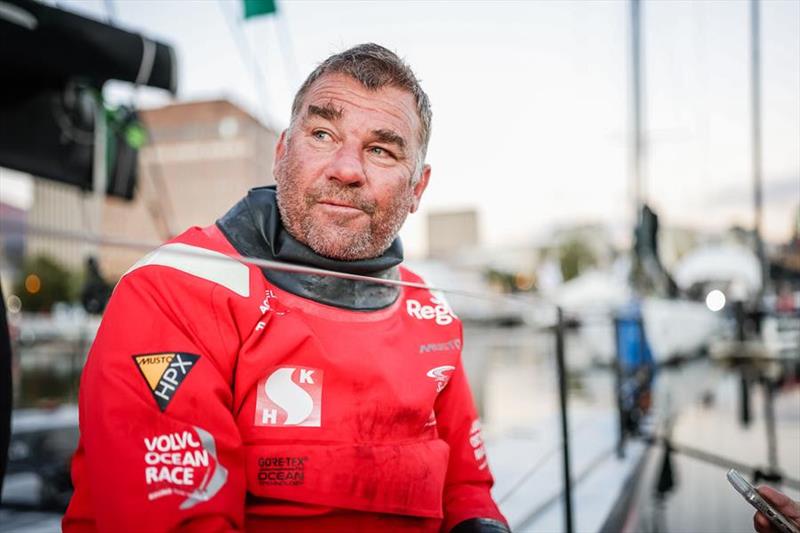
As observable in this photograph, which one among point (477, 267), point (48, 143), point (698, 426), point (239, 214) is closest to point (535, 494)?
point (239, 214)

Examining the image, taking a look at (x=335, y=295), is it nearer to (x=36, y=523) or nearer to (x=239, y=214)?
(x=239, y=214)

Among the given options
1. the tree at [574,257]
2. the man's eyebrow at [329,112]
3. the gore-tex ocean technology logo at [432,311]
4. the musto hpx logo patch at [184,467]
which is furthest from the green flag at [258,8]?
the tree at [574,257]

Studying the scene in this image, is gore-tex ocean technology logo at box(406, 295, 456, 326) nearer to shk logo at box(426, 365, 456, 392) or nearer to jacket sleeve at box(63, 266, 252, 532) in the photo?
shk logo at box(426, 365, 456, 392)

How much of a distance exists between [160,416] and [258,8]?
1310mm

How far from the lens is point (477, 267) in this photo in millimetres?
59281

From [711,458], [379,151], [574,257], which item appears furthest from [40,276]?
[574,257]

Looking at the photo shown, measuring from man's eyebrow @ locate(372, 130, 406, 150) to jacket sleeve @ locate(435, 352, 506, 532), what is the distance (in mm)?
535

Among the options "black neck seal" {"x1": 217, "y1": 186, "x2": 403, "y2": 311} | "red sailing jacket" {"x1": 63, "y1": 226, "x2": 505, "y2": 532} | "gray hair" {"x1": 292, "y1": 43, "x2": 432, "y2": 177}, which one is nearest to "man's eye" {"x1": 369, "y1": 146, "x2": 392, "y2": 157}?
"gray hair" {"x1": 292, "y1": 43, "x2": 432, "y2": 177}

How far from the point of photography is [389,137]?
121 cm

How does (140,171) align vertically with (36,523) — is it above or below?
above

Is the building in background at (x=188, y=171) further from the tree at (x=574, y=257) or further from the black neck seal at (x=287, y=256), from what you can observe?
the tree at (x=574, y=257)

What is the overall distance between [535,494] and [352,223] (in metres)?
1.65

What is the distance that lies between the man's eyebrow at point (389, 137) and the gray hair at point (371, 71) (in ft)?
0.30

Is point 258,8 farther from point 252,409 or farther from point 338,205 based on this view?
point 252,409
